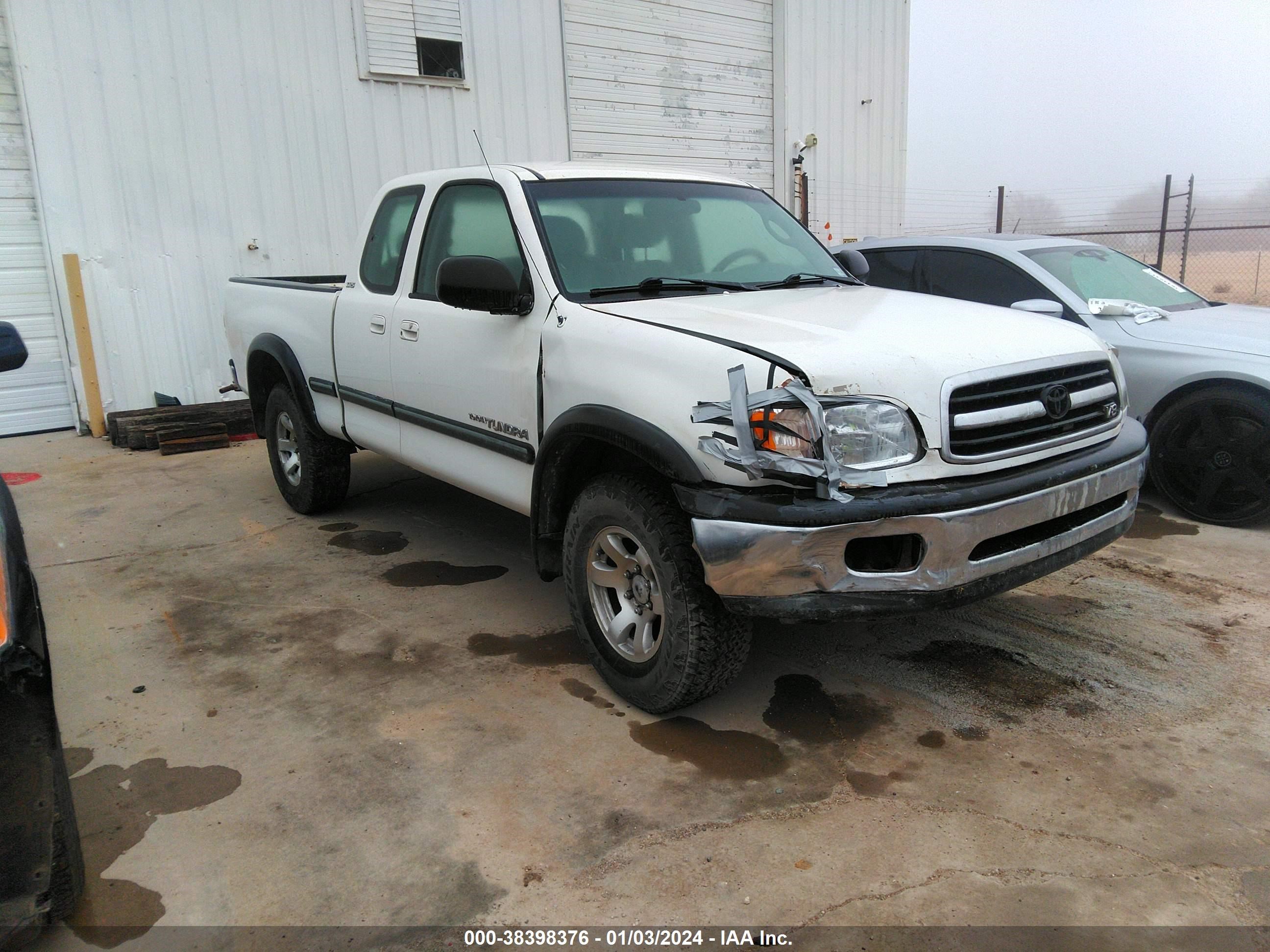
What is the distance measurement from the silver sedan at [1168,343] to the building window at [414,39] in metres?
5.98

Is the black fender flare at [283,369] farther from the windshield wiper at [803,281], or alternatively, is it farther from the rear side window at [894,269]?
the rear side window at [894,269]

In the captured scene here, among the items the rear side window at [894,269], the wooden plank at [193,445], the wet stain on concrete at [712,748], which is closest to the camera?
the wet stain on concrete at [712,748]

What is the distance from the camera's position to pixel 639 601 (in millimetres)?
3170

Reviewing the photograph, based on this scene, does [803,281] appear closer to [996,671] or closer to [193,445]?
[996,671]

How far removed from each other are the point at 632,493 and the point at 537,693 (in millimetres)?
938

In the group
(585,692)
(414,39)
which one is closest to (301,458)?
(585,692)

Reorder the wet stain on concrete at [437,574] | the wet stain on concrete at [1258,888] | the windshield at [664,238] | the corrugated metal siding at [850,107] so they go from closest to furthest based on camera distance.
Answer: the wet stain on concrete at [1258,888], the windshield at [664,238], the wet stain on concrete at [437,574], the corrugated metal siding at [850,107]

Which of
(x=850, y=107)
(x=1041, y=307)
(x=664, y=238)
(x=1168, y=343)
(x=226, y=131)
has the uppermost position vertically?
(x=850, y=107)

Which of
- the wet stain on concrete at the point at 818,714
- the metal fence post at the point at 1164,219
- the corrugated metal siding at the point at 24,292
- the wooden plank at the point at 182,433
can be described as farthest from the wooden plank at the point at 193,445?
the metal fence post at the point at 1164,219

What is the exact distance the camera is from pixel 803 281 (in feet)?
13.2

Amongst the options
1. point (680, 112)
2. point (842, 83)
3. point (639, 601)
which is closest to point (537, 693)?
point (639, 601)

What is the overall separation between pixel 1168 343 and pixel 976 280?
1.23m

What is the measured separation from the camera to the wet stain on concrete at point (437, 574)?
4.61 meters

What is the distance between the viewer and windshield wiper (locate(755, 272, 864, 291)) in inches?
154
